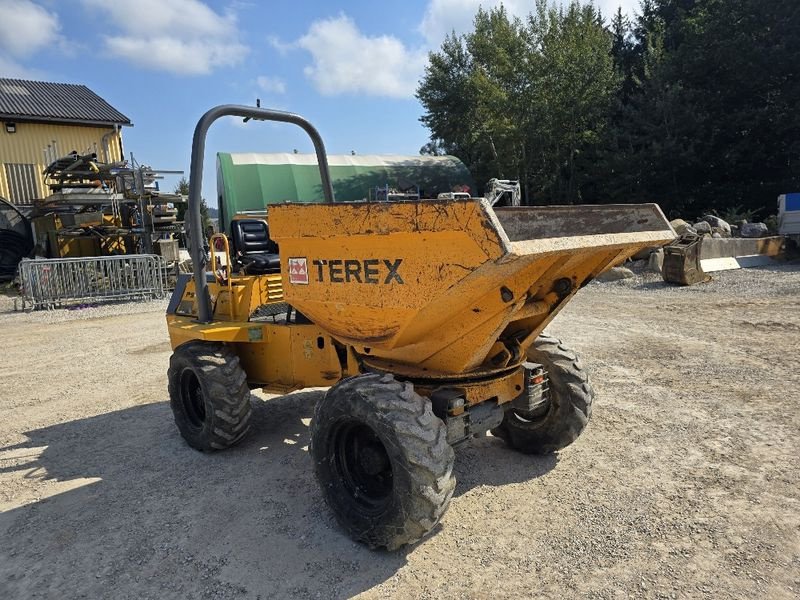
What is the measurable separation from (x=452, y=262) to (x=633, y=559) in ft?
5.73

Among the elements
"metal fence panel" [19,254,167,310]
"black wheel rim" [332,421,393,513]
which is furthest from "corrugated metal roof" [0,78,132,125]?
"black wheel rim" [332,421,393,513]

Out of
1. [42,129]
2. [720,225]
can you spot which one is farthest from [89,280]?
[720,225]

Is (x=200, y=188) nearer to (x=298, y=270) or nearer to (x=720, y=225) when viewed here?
(x=298, y=270)

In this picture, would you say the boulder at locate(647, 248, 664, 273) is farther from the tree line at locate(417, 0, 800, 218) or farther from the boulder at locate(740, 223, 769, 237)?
the tree line at locate(417, 0, 800, 218)

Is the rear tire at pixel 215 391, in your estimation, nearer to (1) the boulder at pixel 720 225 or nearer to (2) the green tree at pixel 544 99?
(1) the boulder at pixel 720 225

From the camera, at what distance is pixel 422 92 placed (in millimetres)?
32062

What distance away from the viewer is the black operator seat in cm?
471

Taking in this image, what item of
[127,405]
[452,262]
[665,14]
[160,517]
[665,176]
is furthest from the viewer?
[665,14]

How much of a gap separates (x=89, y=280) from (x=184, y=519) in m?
11.2

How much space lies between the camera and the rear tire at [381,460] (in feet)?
9.34

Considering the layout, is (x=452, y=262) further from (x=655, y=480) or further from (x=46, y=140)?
(x=46, y=140)

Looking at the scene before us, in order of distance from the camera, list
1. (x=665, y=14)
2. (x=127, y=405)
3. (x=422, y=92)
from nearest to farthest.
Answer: (x=127, y=405)
(x=665, y=14)
(x=422, y=92)

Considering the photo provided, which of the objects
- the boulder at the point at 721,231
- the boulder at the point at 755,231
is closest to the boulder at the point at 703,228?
the boulder at the point at 721,231

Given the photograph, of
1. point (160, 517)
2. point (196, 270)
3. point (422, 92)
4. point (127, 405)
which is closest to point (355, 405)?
point (160, 517)
